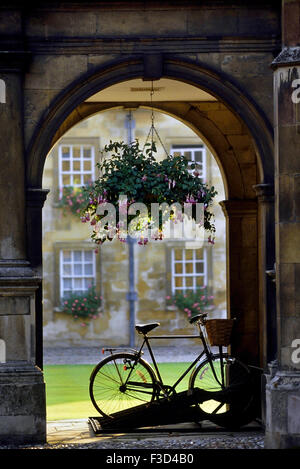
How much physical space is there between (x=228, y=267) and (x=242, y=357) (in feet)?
3.36

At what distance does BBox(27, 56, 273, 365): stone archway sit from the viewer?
854 cm

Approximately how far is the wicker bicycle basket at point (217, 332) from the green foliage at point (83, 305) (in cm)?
1307

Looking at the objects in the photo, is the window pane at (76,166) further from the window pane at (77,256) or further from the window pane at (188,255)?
the window pane at (188,255)

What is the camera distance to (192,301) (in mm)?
22266

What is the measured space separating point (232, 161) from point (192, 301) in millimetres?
11894

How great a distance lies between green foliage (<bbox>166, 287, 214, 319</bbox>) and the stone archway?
11.7 metres

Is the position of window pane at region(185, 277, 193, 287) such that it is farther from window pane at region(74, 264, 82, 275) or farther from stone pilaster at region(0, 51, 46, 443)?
stone pilaster at region(0, 51, 46, 443)

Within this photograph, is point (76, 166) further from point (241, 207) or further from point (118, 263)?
point (241, 207)

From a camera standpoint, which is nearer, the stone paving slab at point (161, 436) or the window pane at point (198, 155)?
the stone paving slab at point (161, 436)

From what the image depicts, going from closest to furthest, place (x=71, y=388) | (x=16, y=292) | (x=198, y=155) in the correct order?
(x=16, y=292), (x=71, y=388), (x=198, y=155)

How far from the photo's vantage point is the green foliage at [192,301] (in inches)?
874

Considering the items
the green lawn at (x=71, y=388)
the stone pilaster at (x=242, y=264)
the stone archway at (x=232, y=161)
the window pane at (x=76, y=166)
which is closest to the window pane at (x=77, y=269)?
the window pane at (x=76, y=166)

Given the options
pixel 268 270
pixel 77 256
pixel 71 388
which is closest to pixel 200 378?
pixel 268 270
